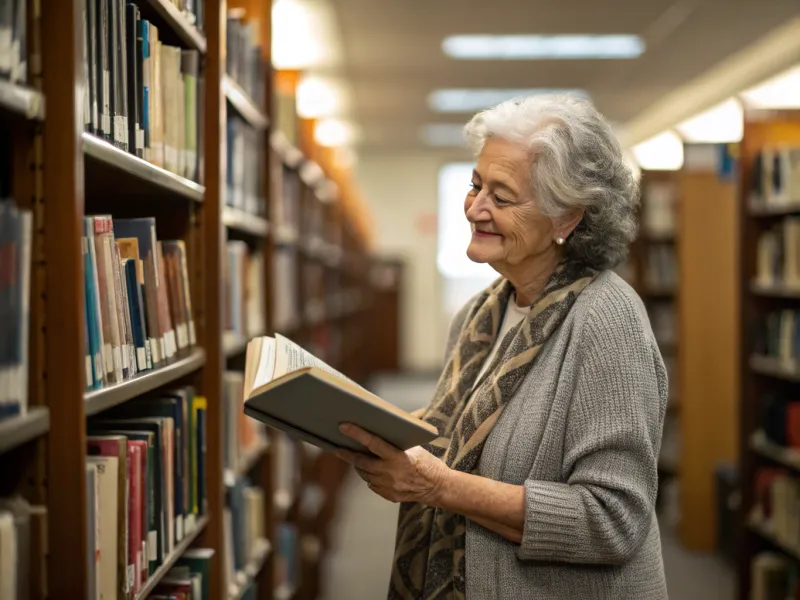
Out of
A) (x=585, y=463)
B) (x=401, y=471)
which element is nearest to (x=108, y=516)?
(x=401, y=471)

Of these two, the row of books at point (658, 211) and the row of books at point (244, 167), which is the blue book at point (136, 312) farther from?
the row of books at point (658, 211)

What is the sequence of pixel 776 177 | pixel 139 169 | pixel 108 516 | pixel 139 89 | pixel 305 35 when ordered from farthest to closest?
pixel 305 35 → pixel 776 177 → pixel 139 89 → pixel 139 169 → pixel 108 516

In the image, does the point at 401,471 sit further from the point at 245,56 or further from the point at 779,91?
the point at 779,91

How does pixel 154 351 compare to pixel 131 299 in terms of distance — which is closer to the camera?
pixel 131 299

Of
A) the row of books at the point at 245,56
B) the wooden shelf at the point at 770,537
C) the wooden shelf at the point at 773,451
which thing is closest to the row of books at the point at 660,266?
the wooden shelf at the point at 773,451

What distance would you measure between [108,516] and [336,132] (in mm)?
10784

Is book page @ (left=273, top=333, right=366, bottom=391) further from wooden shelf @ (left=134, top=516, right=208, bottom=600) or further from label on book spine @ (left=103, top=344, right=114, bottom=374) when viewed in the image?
wooden shelf @ (left=134, top=516, right=208, bottom=600)

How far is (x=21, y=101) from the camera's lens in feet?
3.54

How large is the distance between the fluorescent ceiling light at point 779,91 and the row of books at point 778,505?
16.7ft

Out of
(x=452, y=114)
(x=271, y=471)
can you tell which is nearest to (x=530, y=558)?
Answer: (x=271, y=471)

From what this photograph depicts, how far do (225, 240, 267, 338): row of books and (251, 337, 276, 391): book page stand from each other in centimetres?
104

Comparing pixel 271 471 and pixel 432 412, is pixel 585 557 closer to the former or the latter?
pixel 432 412

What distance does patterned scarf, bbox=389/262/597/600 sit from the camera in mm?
1700

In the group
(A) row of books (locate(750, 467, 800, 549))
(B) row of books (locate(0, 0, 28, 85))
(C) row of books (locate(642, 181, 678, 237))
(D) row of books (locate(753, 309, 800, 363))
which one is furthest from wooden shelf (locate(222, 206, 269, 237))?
(C) row of books (locate(642, 181, 678, 237))
